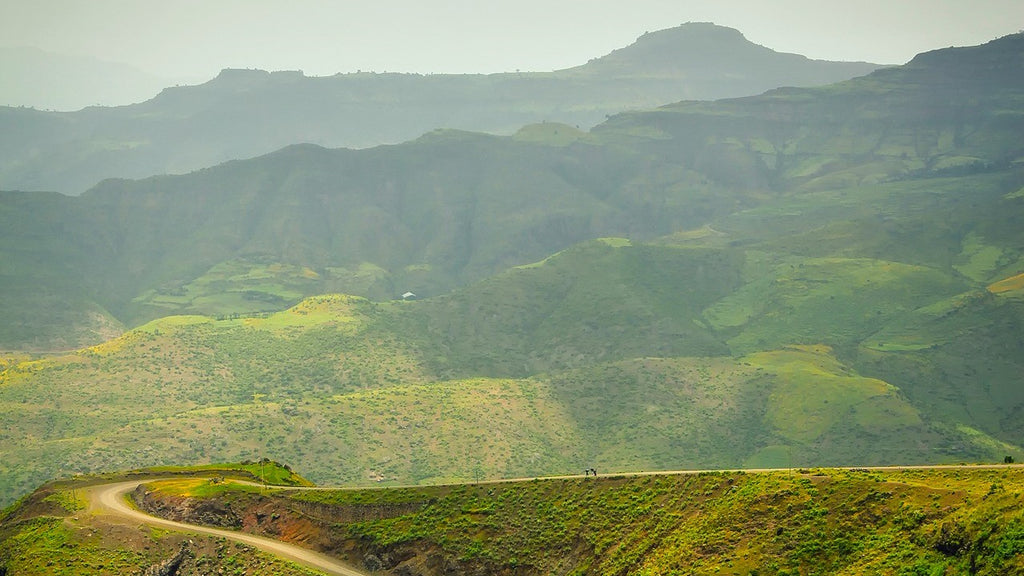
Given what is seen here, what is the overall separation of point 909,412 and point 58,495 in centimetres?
14750

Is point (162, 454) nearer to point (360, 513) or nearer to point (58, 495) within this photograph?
point (58, 495)

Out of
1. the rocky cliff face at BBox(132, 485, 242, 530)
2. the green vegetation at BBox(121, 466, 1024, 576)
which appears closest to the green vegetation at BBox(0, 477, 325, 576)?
the rocky cliff face at BBox(132, 485, 242, 530)

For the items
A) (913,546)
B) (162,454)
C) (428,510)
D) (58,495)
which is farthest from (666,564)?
(162,454)

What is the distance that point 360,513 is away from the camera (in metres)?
102

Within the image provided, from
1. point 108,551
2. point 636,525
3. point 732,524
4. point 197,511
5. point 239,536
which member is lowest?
point 239,536

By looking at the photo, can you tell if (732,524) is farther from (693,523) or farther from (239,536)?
(239,536)

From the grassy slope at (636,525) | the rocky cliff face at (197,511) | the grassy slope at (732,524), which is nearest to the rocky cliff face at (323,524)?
the rocky cliff face at (197,511)

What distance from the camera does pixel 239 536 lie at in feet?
326

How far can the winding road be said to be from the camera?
94.2 m

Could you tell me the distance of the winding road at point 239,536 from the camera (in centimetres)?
9425

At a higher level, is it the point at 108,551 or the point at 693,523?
the point at 693,523

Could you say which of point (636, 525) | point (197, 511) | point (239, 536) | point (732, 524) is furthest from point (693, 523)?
point (197, 511)

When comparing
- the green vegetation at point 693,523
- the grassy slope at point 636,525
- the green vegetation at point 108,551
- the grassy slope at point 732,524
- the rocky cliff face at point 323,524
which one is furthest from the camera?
the rocky cliff face at point 323,524

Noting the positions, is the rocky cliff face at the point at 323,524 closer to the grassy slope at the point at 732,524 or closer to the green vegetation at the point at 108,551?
the grassy slope at the point at 732,524
